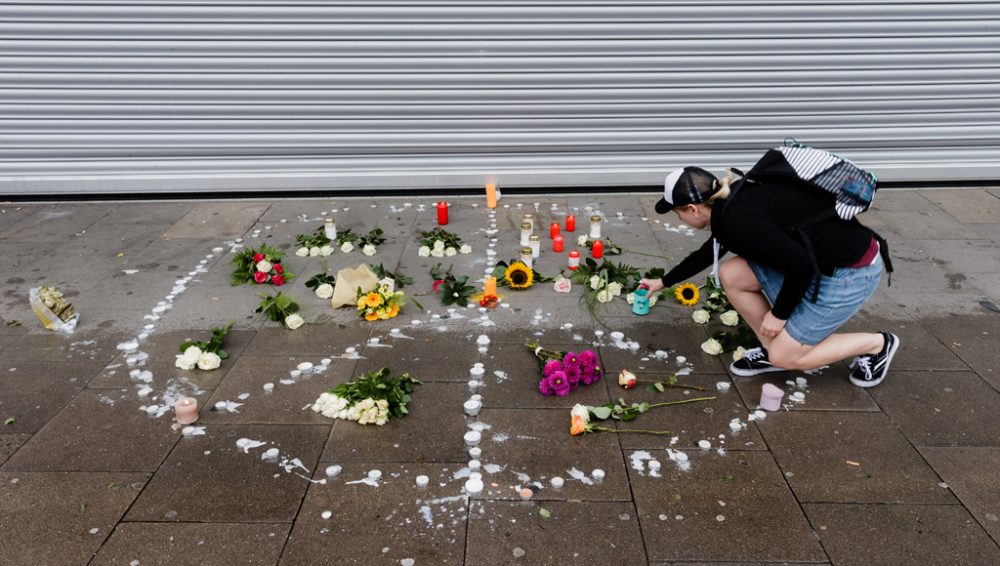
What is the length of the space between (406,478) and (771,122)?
5921 millimetres

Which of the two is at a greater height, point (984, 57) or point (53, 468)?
point (984, 57)

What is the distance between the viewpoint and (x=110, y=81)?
710 cm

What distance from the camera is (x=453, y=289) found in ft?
16.5

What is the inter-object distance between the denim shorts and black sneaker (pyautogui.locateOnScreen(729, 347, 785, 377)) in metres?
0.37

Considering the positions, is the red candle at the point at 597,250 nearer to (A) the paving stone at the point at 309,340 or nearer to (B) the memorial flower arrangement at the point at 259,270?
(A) the paving stone at the point at 309,340

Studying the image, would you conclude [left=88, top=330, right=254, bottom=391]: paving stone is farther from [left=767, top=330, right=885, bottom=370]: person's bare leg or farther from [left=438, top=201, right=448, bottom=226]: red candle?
[left=767, top=330, right=885, bottom=370]: person's bare leg

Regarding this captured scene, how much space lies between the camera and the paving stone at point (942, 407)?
11.3 feet

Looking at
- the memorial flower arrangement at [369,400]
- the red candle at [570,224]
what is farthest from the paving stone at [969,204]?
the memorial flower arrangement at [369,400]

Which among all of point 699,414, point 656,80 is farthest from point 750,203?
point 656,80

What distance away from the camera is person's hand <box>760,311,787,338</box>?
3562 mm

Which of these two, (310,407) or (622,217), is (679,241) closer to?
(622,217)

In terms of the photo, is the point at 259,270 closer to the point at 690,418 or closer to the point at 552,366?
the point at 552,366

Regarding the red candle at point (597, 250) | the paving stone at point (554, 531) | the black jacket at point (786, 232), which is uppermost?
the black jacket at point (786, 232)

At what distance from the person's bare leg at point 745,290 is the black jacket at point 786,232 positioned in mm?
406
